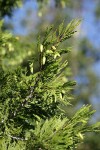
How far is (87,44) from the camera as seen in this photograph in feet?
95.6

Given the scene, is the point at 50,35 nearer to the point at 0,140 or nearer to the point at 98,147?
the point at 0,140

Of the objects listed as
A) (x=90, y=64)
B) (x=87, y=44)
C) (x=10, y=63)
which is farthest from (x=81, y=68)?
(x=10, y=63)

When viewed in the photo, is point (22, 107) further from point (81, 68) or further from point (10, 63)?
point (81, 68)

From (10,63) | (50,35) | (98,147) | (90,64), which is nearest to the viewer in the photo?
(50,35)

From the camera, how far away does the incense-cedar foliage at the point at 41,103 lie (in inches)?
94.4

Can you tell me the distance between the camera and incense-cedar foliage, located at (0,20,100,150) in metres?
2.40

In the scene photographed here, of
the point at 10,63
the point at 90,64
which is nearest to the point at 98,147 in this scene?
the point at 10,63

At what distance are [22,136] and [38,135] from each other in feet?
1.02

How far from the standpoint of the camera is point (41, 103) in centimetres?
269

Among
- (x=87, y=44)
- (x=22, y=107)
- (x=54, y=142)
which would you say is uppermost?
(x=87, y=44)

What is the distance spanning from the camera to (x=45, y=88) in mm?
2617

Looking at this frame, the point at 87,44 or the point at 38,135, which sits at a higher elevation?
the point at 87,44

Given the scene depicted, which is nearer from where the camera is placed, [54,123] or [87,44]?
[54,123]

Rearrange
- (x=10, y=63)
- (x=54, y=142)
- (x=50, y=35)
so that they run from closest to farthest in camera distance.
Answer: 1. (x=54, y=142)
2. (x=50, y=35)
3. (x=10, y=63)
